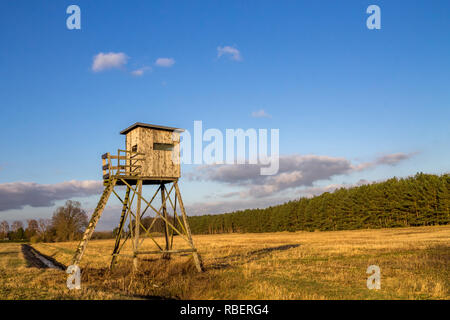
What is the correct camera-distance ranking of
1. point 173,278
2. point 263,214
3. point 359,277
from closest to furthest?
point 359,277, point 173,278, point 263,214

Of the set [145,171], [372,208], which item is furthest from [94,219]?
[372,208]

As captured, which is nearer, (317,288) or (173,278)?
(317,288)

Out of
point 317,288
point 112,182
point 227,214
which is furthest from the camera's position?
point 227,214

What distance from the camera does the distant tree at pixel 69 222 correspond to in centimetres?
10500

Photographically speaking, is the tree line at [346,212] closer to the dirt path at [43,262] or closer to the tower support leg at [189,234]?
the dirt path at [43,262]

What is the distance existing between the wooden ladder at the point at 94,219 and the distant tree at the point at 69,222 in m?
93.9

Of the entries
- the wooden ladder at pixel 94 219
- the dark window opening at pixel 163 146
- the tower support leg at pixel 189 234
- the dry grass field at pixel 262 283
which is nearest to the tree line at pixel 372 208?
the dry grass field at pixel 262 283

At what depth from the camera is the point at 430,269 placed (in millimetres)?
20609

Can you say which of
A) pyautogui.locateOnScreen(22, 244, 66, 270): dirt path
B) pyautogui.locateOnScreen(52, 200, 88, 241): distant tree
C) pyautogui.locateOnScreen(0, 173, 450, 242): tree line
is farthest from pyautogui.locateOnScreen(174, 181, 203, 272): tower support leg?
pyautogui.locateOnScreen(52, 200, 88, 241): distant tree

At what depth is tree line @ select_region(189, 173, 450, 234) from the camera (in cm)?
7362

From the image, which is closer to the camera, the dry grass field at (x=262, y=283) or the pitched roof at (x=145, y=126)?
the dry grass field at (x=262, y=283)
